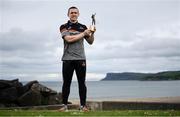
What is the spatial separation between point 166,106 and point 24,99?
7.66 m

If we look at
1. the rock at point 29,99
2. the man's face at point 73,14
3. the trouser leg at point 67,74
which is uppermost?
the man's face at point 73,14

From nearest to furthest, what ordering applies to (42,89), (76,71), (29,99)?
(76,71) → (29,99) → (42,89)

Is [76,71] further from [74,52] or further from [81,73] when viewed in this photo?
[74,52]

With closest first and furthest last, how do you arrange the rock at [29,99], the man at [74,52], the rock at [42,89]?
the man at [74,52] → the rock at [29,99] → the rock at [42,89]

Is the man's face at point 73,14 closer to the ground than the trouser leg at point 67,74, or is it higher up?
higher up

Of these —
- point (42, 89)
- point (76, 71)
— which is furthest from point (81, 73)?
point (42, 89)

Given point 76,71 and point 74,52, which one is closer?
point 74,52

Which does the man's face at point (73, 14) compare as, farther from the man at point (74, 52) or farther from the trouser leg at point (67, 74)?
the trouser leg at point (67, 74)

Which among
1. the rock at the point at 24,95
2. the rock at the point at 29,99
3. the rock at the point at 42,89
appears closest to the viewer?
the rock at the point at 29,99

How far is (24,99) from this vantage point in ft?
71.3

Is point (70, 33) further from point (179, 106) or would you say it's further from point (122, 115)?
point (179, 106)

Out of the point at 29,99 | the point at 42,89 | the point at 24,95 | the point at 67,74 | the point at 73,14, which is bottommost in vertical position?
the point at 29,99

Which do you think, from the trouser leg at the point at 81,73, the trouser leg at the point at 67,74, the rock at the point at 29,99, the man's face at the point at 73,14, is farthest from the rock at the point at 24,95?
the man's face at the point at 73,14

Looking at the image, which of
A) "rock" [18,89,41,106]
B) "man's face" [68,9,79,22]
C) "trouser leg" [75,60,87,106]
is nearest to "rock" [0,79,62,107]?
"rock" [18,89,41,106]
